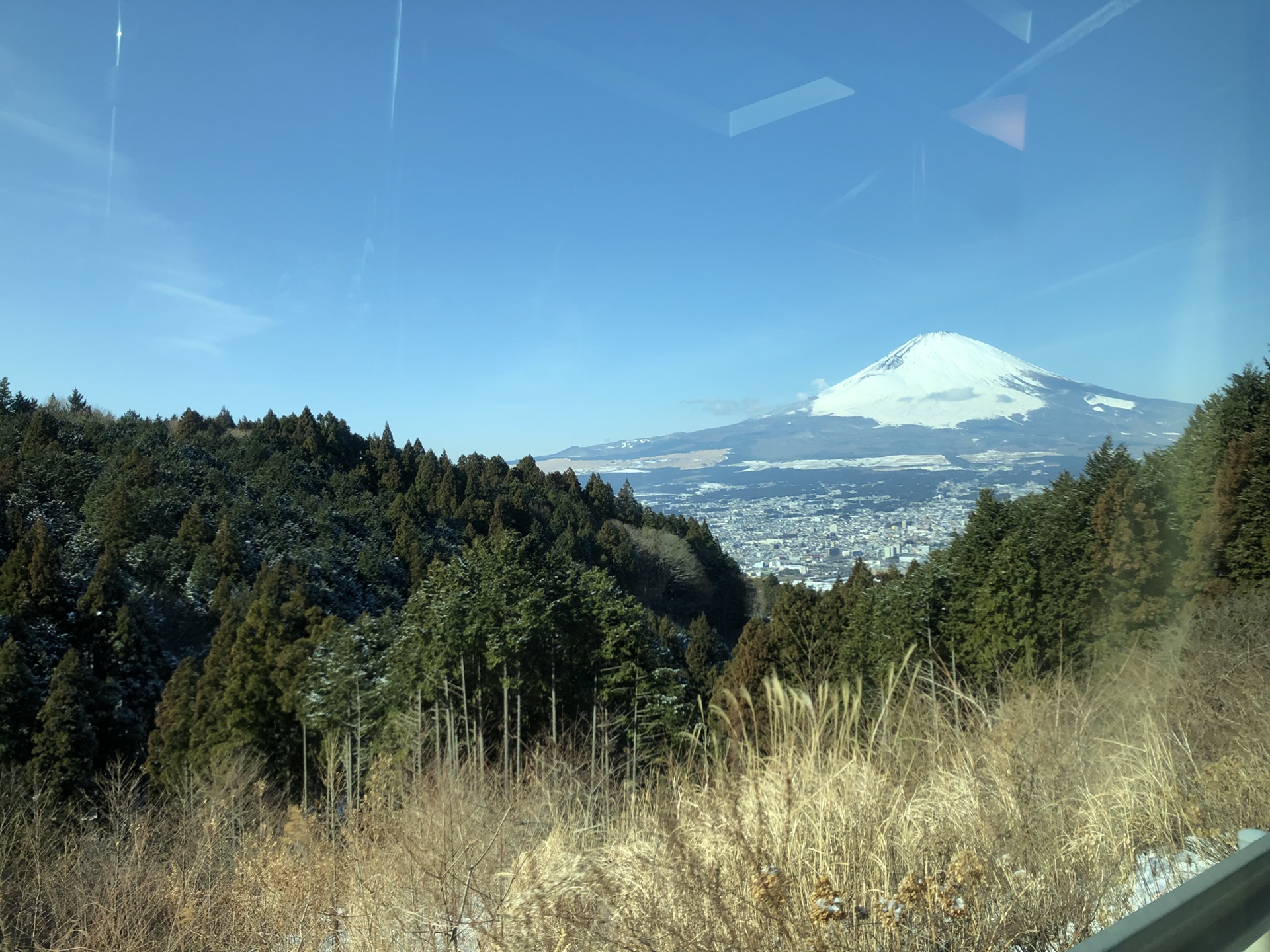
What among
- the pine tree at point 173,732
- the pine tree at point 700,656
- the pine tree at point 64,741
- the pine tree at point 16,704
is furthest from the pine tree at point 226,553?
the pine tree at point 700,656

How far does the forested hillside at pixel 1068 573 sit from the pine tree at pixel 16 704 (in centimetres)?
1772

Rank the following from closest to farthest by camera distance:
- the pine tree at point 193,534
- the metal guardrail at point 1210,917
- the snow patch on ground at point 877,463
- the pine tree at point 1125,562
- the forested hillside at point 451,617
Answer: the metal guardrail at point 1210,917 → the pine tree at point 1125,562 → the forested hillside at point 451,617 → the snow patch on ground at point 877,463 → the pine tree at point 193,534

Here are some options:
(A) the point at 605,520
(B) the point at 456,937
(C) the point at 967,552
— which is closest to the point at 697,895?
(B) the point at 456,937

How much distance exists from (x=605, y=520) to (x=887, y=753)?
56992 millimetres

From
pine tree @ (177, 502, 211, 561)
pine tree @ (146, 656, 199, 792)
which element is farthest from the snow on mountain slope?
pine tree @ (177, 502, 211, 561)

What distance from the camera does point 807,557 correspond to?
18.2m

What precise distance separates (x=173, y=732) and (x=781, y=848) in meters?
26.2

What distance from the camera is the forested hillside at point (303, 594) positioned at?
18203 mm

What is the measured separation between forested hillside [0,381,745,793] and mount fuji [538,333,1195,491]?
23.3ft

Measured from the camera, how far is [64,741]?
20500 mm

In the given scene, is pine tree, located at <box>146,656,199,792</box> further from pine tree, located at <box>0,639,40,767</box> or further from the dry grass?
the dry grass

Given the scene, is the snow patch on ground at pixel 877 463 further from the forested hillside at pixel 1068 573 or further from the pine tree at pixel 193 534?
the pine tree at pixel 193 534

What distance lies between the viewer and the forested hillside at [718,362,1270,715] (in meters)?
9.58

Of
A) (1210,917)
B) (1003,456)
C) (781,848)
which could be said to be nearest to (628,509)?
(1003,456)
